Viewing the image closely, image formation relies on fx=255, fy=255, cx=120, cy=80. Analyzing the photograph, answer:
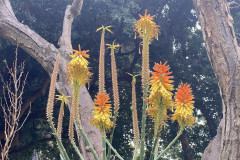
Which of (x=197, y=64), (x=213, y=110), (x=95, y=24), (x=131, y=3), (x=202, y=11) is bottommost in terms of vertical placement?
(x=213, y=110)

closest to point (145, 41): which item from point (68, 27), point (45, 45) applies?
point (45, 45)

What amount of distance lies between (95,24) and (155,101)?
662cm

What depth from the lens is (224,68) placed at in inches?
118

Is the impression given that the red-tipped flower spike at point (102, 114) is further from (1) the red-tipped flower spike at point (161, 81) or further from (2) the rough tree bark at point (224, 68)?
(2) the rough tree bark at point (224, 68)

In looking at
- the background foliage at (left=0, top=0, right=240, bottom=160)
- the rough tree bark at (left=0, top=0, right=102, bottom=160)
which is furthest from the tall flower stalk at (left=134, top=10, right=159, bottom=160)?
the background foliage at (left=0, top=0, right=240, bottom=160)

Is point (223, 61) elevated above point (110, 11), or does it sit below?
below

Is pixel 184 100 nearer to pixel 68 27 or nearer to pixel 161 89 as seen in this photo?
pixel 161 89

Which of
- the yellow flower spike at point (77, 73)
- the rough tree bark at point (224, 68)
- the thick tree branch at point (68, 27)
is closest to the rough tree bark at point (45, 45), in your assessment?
the thick tree branch at point (68, 27)

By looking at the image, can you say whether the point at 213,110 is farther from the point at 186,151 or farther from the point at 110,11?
the point at 110,11

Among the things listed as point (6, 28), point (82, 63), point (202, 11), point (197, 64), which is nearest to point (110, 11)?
→ point (197, 64)

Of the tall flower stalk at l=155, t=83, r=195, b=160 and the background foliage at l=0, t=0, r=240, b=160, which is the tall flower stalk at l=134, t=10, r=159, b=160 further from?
the background foliage at l=0, t=0, r=240, b=160

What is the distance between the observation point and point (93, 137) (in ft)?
9.83

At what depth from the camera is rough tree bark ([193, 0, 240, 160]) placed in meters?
2.60

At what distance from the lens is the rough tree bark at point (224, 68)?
2596mm
